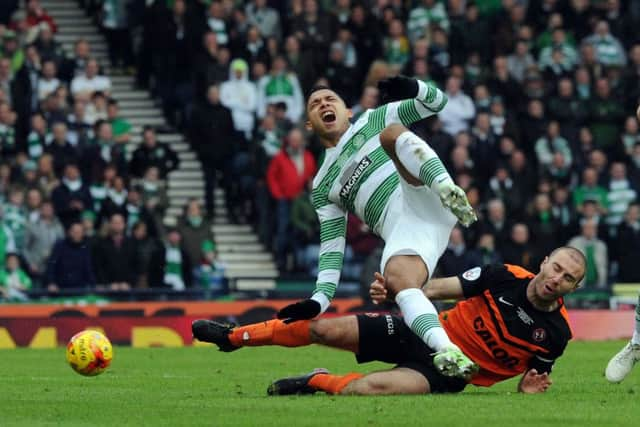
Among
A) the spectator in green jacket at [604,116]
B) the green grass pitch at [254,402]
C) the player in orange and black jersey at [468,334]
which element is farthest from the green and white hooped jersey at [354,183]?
the spectator in green jacket at [604,116]

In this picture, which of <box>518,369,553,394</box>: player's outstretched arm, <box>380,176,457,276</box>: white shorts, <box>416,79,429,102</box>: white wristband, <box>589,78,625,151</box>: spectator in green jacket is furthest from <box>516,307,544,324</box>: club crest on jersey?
<box>589,78,625,151</box>: spectator in green jacket

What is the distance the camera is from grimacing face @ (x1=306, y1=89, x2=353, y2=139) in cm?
1285

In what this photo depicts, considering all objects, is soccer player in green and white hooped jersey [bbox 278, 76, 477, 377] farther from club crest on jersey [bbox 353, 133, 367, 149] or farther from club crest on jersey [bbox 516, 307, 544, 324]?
club crest on jersey [bbox 516, 307, 544, 324]

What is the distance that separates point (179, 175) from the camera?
1054 inches

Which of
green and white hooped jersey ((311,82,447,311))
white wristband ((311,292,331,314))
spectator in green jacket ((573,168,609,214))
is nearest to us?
white wristband ((311,292,331,314))

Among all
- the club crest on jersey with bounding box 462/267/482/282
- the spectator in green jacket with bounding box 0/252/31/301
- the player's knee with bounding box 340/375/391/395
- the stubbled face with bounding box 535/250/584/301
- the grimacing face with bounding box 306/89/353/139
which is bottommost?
the spectator in green jacket with bounding box 0/252/31/301

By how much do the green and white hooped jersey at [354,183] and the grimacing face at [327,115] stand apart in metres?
0.09

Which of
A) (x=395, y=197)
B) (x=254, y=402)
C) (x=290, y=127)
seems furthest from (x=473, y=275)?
(x=290, y=127)

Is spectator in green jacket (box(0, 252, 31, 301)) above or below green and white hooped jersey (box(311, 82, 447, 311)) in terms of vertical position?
below

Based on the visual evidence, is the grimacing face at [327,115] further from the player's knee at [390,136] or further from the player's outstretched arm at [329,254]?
the player's knee at [390,136]

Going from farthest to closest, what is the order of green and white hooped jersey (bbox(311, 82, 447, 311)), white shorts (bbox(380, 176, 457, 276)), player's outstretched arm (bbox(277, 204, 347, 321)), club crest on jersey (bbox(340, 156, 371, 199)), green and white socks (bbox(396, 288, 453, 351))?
1. club crest on jersey (bbox(340, 156, 371, 199))
2. green and white hooped jersey (bbox(311, 82, 447, 311))
3. player's outstretched arm (bbox(277, 204, 347, 321))
4. white shorts (bbox(380, 176, 457, 276))
5. green and white socks (bbox(396, 288, 453, 351))

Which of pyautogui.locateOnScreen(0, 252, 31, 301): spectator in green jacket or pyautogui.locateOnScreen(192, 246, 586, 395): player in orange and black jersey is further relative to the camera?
pyautogui.locateOnScreen(0, 252, 31, 301): spectator in green jacket

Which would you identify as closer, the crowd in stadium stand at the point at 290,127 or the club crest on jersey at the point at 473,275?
the club crest on jersey at the point at 473,275

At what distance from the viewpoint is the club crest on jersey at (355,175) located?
12.6m
